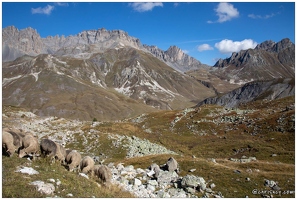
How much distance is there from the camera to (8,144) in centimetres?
2212

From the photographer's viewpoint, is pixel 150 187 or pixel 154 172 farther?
pixel 154 172

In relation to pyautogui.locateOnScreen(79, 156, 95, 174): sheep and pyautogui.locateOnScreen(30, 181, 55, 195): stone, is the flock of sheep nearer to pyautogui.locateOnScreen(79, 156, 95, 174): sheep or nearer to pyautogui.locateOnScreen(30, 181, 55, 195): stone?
pyautogui.locateOnScreen(79, 156, 95, 174): sheep

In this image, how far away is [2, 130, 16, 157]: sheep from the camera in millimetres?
22031

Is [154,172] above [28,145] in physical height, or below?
below

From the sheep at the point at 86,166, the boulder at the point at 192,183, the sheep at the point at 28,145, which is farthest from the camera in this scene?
the boulder at the point at 192,183

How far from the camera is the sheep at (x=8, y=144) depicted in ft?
72.3

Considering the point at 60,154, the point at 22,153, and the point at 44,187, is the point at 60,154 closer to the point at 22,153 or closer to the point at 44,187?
the point at 22,153

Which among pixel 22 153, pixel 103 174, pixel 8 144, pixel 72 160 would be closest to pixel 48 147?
pixel 22 153

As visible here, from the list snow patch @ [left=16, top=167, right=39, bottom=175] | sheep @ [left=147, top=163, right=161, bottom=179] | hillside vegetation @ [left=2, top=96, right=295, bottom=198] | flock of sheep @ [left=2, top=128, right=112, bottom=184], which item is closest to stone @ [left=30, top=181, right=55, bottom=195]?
hillside vegetation @ [left=2, top=96, right=295, bottom=198]

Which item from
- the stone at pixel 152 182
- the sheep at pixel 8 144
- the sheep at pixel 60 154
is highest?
the sheep at pixel 8 144

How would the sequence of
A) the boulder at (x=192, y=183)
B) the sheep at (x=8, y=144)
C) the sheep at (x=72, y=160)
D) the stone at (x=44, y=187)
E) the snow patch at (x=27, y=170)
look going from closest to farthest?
the stone at (x=44, y=187)
the snow patch at (x=27, y=170)
the sheep at (x=8, y=144)
the sheep at (x=72, y=160)
the boulder at (x=192, y=183)

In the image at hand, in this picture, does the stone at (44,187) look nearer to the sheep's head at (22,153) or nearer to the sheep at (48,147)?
the sheep's head at (22,153)

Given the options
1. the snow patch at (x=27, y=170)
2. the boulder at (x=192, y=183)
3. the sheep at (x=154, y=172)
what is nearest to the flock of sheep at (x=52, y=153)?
the snow patch at (x=27, y=170)

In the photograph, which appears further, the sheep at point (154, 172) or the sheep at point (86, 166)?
the sheep at point (154, 172)
